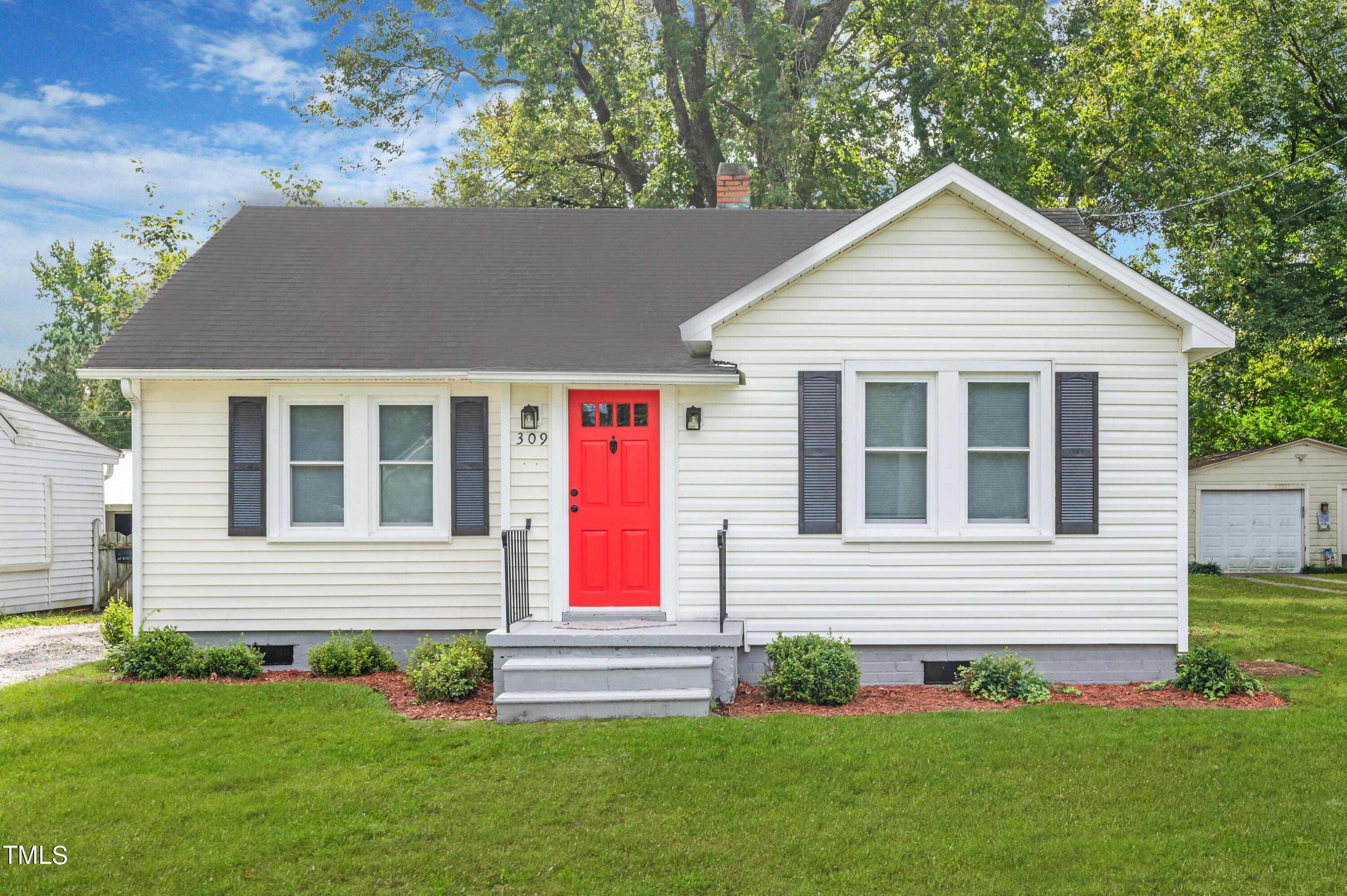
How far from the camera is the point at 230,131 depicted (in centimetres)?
2178

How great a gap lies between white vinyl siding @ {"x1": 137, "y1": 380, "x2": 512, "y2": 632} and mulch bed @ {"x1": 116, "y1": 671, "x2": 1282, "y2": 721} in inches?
30.6

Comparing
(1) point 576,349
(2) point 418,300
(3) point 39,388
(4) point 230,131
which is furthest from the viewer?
(3) point 39,388

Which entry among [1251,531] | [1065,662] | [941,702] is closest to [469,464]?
[941,702]

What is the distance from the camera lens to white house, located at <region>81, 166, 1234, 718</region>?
7.49 meters

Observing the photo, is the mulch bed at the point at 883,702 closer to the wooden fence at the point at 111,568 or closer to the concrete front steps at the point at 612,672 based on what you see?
the concrete front steps at the point at 612,672

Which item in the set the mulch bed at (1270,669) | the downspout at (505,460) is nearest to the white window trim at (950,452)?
the mulch bed at (1270,669)

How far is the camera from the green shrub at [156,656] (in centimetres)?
781

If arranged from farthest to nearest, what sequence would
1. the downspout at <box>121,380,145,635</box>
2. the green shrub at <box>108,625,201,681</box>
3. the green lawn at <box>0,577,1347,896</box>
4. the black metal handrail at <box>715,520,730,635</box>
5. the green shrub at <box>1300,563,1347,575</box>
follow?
the green shrub at <box>1300,563,1347,575</box> → the downspout at <box>121,380,145,635</box> → the green shrub at <box>108,625,201,681</box> → the black metal handrail at <box>715,520,730,635</box> → the green lawn at <box>0,577,1347,896</box>

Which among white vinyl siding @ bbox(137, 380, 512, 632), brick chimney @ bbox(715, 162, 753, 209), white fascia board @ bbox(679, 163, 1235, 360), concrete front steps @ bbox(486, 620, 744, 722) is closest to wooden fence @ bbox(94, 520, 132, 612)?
white vinyl siding @ bbox(137, 380, 512, 632)

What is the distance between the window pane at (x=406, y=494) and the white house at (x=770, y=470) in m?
0.12

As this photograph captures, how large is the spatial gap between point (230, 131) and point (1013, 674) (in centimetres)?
2311

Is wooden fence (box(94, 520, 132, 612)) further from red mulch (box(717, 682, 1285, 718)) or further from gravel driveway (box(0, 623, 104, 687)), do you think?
red mulch (box(717, 682, 1285, 718))

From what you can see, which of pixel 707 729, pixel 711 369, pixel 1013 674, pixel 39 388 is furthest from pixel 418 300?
pixel 39 388

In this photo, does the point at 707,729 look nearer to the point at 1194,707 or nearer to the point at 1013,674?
the point at 1013,674
